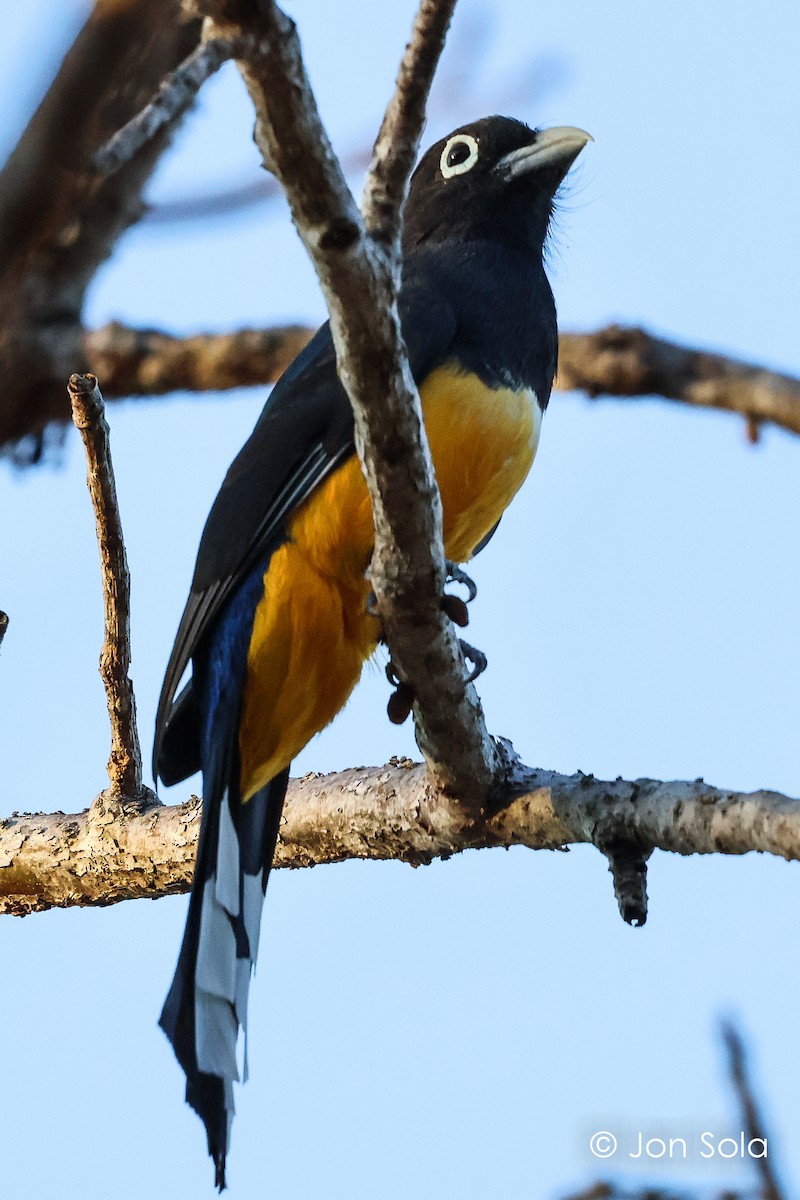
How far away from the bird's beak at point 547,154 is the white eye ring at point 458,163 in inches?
3.6

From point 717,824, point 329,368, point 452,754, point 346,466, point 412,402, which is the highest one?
point 329,368

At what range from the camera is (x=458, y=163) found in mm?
4840

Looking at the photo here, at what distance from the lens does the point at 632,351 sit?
352 centimetres

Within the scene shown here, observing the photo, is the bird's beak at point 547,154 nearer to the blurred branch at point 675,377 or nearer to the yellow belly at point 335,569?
the blurred branch at point 675,377

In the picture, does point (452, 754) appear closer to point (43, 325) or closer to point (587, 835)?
point (587, 835)

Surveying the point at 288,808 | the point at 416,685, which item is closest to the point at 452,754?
the point at 416,685

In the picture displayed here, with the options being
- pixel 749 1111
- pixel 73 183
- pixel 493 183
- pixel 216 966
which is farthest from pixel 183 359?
pixel 749 1111

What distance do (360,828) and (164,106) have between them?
2622mm

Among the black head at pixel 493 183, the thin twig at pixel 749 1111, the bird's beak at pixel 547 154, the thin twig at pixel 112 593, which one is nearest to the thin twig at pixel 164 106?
the thin twig at pixel 749 1111

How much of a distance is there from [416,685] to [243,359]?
151cm

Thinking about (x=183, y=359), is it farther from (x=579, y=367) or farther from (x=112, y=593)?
(x=579, y=367)

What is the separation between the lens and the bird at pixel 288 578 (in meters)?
3.58

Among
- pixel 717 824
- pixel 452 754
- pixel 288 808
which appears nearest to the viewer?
pixel 717 824

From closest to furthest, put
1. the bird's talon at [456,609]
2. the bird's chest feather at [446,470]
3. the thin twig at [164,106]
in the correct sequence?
the thin twig at [164,106] → the bird's talon at [456,609] → the bird's chest feather at [446,470]
